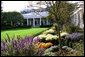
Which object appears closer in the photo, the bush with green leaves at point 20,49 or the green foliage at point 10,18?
the bush with green leaves at point 20,49

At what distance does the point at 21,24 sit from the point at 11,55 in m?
32.3

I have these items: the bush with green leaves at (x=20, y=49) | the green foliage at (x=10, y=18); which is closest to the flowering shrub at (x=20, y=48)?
the bush with green leaves at (x=20, y=49)

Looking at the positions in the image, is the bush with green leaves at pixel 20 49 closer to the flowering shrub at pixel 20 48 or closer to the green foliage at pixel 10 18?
the flowering shrub at pixel 20 48

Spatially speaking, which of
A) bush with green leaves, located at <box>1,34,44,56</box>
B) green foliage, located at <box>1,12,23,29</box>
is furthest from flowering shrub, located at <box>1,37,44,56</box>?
green foliage, located at <box>1,12,23,29</box>

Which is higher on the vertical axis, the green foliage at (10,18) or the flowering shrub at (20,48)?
the flowering shrub at (20,48)

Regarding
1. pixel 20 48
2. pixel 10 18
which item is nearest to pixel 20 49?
pixel 20 48

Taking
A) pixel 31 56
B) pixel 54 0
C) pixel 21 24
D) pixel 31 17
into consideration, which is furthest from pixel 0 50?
pixel 31 17

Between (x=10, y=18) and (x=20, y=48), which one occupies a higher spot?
(x=20, y=48)

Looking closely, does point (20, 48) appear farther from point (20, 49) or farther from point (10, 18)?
point (10, 18)

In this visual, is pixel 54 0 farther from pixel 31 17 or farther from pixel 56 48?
pixel 31 17

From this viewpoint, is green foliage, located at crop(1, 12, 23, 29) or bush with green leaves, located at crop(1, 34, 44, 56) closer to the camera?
bush with green leaves, located at crop(1, 34, 44, 56)

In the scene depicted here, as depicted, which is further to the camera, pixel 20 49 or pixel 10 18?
pixel 10 18

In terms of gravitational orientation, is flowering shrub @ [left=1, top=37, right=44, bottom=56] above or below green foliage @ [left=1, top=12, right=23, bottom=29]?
above

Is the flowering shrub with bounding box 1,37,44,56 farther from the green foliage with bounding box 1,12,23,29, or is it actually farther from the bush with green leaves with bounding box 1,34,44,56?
the green foliage with bounding box 1,12,23,29
